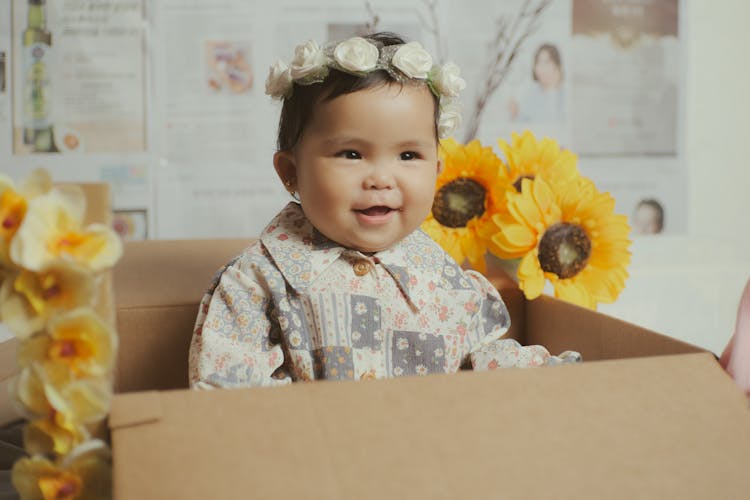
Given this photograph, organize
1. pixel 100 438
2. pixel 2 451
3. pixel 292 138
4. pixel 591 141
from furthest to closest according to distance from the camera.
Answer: pixel 591 141, pixel 292 138, pixel 2 451, pixel 100 438

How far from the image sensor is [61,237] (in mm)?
471

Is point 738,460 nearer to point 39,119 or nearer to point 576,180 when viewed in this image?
point 576,180

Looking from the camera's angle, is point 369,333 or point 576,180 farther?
point 576,180

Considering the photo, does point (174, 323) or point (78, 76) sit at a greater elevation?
point (78, 76)

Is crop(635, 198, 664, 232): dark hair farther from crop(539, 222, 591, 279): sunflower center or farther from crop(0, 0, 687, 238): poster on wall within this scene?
crop(539, 222, 591, 279): sunflower center

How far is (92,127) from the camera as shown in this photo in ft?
4.62

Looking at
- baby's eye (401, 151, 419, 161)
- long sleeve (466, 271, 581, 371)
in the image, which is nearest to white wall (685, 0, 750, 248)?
long sleeve (466, 271, 581, 371)

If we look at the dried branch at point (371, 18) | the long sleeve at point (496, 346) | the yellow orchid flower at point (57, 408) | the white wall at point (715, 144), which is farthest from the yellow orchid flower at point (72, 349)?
the white wall at point (715, 144)

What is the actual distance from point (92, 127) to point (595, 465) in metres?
1.17

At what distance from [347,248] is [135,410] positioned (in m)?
0.43

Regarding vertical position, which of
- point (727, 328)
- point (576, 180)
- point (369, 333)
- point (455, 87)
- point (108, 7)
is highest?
point (108, 7)

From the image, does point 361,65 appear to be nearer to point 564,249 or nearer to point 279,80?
point 279,80

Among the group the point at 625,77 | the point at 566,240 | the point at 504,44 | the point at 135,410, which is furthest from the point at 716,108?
the point at 135,410

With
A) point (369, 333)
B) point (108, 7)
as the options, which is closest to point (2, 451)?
point (369, 333)
